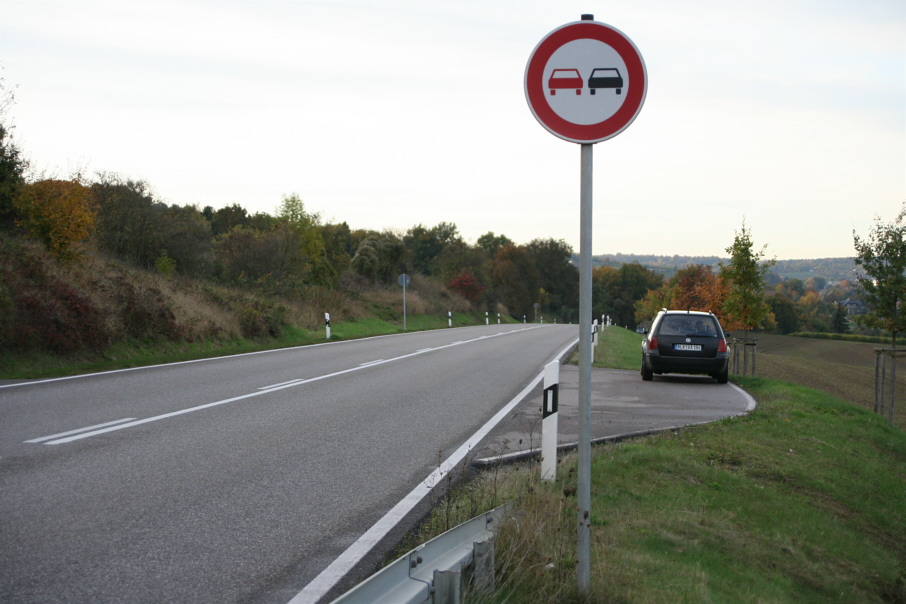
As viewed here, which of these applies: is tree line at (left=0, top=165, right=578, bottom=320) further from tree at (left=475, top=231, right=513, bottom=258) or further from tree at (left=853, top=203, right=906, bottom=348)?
tree at (left=475, top=231, right=513, bottom=258)

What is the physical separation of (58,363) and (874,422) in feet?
50.7

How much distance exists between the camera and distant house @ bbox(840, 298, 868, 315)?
66.3ft

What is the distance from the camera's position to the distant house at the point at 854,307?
2020 cm

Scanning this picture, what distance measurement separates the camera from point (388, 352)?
20875mm

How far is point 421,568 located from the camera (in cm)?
305

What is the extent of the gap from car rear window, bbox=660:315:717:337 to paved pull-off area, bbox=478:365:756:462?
1127mm

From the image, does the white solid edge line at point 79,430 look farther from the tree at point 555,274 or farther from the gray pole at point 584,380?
the tree at point 555,274

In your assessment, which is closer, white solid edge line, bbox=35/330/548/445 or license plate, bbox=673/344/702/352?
white solid edge line, bbox=35/330/548/445

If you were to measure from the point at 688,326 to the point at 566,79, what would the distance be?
13361mm

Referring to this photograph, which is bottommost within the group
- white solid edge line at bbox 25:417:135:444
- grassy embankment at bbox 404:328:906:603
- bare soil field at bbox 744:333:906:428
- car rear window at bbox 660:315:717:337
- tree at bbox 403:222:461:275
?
bare soil field at bbox 744:333:906:428

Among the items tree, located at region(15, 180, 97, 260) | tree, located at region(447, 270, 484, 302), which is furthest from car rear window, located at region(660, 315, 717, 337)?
tree, located at region(447, 270, 484, 302)

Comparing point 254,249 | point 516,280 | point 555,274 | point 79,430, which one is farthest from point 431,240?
point 79,430

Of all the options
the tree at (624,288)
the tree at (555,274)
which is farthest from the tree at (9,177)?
the tree at (624,288)

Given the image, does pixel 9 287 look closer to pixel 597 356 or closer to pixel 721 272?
pixel 597 356
